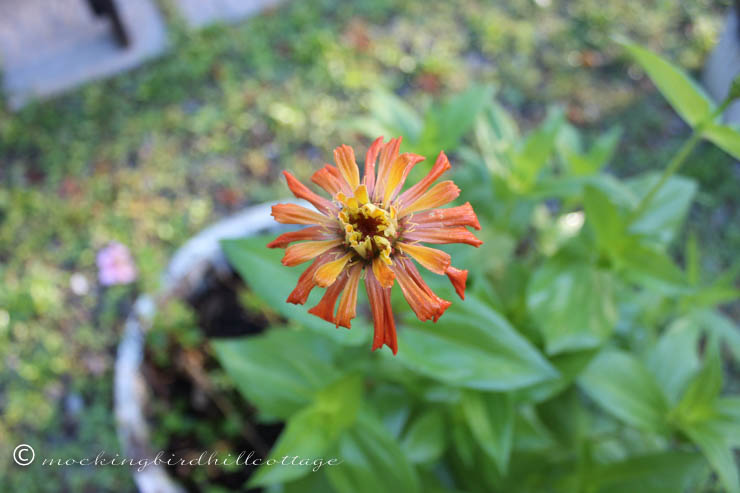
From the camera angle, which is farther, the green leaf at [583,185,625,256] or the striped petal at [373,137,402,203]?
the green leaf at [583,185,625,256]

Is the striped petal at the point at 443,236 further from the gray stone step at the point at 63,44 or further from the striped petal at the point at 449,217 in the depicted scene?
the gray stone step at the point at 63,44

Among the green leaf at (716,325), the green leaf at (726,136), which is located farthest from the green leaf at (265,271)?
the green leaf at (716,325)

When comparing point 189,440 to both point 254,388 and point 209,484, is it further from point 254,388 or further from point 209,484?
point 254,388

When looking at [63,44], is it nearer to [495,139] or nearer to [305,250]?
[495,139]

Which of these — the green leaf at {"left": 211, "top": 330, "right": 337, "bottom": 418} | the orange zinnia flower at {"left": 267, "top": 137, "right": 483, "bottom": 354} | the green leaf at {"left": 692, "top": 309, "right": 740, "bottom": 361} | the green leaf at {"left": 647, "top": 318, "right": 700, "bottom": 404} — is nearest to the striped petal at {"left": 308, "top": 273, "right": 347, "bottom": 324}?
the orange zinnia flower at {"left": 267, "top": 137, "right": 483, "bottom": 354}

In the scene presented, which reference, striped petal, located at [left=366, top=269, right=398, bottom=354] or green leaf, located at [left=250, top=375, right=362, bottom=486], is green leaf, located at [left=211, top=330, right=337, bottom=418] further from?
striped petal, located at [left=366, top=269, right=398, bottom=354]
